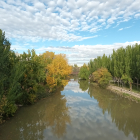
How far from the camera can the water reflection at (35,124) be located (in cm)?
1017

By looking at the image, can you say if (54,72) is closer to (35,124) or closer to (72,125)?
(35,124)

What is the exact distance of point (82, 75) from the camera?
58.5m

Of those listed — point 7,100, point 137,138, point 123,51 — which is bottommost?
point 137,138

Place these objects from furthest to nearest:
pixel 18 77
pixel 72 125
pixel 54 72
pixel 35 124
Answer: pixel 54 72
pixel 18 77
pixel 35 124
pixel 72 125

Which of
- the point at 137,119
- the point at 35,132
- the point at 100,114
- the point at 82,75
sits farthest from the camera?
the point at 82,75

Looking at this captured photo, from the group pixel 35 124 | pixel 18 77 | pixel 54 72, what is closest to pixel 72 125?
pixel 35 124

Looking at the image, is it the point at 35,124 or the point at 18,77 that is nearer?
the point at 35,124

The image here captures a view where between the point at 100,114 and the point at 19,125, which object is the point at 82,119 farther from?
the point at 19,125

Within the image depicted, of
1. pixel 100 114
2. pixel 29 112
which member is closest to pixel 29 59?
pixel 29 112

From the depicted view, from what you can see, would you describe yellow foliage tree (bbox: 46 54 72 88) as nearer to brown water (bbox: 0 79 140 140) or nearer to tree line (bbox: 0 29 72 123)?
tree line (bbox: 0 29 72 123)

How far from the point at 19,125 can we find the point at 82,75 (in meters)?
48.1

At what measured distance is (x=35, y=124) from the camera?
40.1ft

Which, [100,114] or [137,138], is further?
[100,114]

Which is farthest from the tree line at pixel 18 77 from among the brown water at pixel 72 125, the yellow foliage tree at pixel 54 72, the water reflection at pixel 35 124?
the brown water at pixel 72 125
